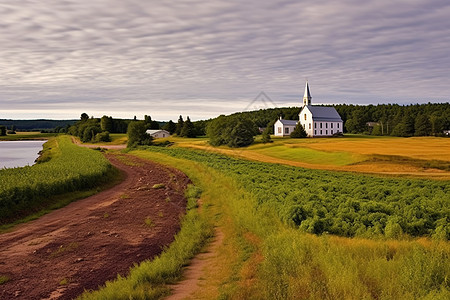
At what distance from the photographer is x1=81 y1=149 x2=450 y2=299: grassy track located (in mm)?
8102

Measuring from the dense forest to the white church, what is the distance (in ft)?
24.1

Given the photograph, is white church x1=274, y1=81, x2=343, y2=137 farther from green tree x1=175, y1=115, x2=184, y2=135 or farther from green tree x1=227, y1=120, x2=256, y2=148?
green tree x1=175, y1=115, x2=184, y2=135

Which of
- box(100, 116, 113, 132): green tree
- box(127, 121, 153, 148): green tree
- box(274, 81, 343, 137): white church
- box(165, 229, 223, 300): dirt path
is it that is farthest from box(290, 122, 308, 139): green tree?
box(100, 116, 113, 132): green tree

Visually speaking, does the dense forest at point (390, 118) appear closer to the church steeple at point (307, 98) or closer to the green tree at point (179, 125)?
the church steeple at point (307, 98)

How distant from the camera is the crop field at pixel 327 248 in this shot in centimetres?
830

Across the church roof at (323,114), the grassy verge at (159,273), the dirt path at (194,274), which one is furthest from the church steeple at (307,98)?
the dirt path at (194,274)

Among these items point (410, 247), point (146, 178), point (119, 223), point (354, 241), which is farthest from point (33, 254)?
point (146, 178)

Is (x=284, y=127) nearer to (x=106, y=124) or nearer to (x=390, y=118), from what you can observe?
(x=390, y=118)

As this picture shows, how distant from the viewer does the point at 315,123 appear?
100562mm

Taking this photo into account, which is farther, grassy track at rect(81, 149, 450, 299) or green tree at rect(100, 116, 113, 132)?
green tree at rect(100, 116, 113, 132)

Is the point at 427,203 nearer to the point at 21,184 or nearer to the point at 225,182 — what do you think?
the point at 225,182

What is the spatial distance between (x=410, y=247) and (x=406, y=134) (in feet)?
390

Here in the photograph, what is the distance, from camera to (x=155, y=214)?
20484 mm

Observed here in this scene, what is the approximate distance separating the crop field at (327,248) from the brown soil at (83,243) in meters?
3.11
